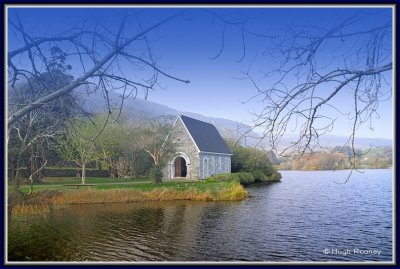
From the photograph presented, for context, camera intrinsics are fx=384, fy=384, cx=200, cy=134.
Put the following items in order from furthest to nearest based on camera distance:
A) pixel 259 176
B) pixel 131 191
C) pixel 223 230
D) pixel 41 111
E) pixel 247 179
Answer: pixel 247 179 < pixel 259 176 < pixel 131 191 < pixel 223 230 < pixel 41 111

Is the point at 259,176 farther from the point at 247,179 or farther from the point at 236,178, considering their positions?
the point at 236,178

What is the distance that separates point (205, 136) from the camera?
20.4m

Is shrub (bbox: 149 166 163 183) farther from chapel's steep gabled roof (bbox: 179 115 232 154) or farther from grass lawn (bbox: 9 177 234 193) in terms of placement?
chapel's steep gabled roof (bbox: 179 115 232 154)

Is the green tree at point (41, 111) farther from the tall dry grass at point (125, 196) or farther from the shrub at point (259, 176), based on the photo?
the shrub at point (259, 176)

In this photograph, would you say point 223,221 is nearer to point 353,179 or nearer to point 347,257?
point 347,257

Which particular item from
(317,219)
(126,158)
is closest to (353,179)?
(317,219)

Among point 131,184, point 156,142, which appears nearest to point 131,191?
point 131,184

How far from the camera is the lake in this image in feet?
24.7

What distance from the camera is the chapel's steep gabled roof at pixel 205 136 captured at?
18.7 metres

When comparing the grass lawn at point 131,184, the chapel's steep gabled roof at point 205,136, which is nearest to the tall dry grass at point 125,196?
the grass lawn at point 131,184

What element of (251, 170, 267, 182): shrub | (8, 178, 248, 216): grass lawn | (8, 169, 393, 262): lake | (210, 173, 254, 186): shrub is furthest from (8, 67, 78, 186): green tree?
(251, 170, 267, 182): shrub

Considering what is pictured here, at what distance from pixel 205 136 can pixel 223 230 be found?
Result: 11323mm

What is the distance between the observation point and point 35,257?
7.47 meters

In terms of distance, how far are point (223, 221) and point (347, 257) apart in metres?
3.82
